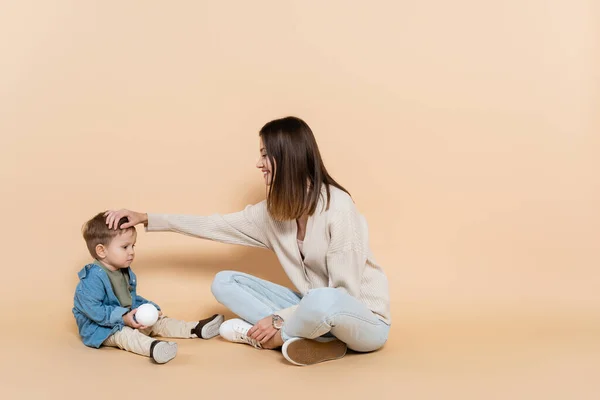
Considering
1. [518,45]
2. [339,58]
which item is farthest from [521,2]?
[339,58]

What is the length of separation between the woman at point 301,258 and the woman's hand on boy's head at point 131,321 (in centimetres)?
37

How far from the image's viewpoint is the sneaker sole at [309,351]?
282 cm

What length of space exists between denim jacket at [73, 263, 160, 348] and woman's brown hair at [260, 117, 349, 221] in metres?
0.84

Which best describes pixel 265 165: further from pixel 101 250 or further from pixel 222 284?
pixel 101 250

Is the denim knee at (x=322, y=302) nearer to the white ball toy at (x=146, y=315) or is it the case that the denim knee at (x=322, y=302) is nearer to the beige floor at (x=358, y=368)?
the beige floor at (x=358, y=368)

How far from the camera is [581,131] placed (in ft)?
13.1

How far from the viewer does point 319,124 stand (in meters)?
3.95

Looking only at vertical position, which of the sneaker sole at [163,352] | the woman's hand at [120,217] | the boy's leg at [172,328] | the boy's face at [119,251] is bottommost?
the boy's leg at [172,328]

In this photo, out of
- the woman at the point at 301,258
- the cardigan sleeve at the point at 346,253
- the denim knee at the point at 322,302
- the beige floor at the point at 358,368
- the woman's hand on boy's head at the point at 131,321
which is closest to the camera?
the beige floor at the point at 358,368

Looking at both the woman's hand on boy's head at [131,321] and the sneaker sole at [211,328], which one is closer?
the woman's hand on boy's head at [131,321]

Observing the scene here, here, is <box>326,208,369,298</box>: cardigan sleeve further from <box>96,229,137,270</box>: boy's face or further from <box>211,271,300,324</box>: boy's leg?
<box>96,229,137,270</box>: boy's face

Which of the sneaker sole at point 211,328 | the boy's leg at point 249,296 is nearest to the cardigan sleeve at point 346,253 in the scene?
the boy's leg at point 249,296

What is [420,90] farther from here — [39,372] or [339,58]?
[39,372]

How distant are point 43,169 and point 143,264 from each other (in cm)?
75
